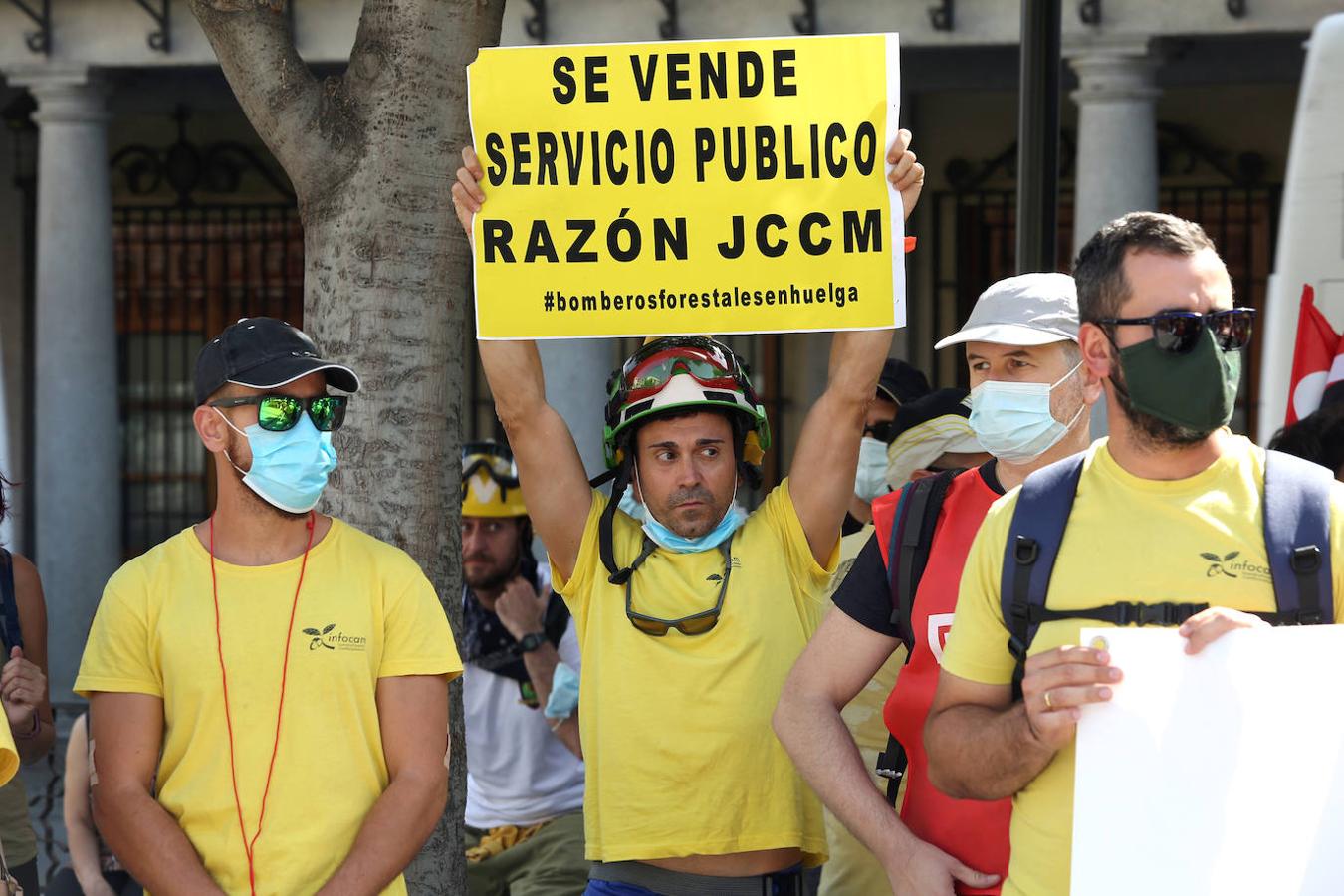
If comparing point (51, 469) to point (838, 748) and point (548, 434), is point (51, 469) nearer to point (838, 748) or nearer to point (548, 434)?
point (548, 434)

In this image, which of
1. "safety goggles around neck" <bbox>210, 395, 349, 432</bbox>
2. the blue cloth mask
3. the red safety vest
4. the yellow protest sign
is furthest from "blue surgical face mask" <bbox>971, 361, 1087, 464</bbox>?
the blue cloth mask

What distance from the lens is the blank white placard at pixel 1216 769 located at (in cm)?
235

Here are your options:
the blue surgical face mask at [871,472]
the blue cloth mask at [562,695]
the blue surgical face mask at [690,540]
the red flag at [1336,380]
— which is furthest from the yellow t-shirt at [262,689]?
the red flag at [1336,380]

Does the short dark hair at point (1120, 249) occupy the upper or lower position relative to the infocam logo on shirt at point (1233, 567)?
upper

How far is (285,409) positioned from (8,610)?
3.21ft

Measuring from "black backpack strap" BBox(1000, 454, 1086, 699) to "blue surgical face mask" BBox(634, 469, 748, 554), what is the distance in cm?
113

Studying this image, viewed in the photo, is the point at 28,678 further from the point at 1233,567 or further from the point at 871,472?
the point at 871,472

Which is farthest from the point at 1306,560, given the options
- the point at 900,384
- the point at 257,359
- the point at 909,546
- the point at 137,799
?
the point at 900,384

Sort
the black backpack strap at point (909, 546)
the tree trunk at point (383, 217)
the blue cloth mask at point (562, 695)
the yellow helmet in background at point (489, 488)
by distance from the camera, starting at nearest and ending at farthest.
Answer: the black backpack strap at point (909, 546), the tree trunk at point (383, 217), the blue cloth mask at point (562, 695), the yellow helmet in background at point (489, 488)

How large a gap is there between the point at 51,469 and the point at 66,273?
121 cm

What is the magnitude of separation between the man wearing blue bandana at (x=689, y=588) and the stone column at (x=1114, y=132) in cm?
667

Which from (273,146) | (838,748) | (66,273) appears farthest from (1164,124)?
(838,748)

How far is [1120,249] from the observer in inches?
99.0

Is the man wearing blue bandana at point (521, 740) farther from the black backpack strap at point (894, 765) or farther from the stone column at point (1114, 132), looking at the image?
the stone column at point (1114, 132)
